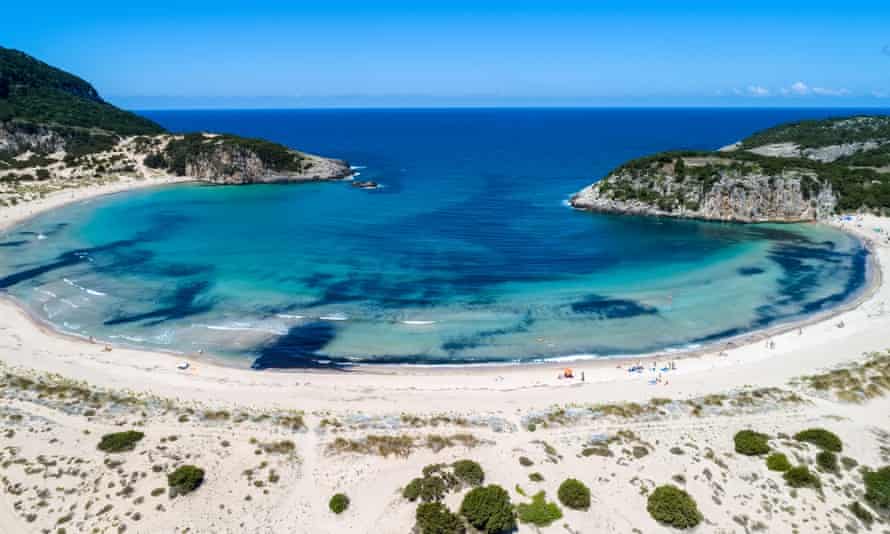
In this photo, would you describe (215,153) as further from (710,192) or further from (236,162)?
(710,192)

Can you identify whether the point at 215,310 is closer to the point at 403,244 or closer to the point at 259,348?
the point at 259,348

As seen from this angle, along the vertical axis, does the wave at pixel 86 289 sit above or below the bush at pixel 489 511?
above

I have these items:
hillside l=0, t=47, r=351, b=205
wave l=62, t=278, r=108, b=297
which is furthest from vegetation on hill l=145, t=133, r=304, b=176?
wave l=62, t=278, r=108, b=297

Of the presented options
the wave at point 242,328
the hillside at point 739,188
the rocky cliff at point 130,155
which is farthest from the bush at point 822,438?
the rocky cliff at point 130,155

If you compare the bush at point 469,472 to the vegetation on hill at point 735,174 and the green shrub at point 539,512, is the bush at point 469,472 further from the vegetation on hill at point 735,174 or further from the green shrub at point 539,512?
the vegetation on hill at point 735,174

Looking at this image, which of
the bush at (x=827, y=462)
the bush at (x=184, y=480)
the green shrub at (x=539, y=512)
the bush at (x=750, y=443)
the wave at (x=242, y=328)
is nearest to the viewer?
the green shrub at (x=539, y=512)

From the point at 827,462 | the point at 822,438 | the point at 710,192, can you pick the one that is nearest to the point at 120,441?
the point at 827,462

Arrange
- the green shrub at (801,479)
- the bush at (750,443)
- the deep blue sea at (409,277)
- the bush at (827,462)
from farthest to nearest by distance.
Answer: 1. the deep blue sea at (409,277)
2. the bush at (750,443)
3. the bush at (827,462)
4. the green shrub at (801,479)

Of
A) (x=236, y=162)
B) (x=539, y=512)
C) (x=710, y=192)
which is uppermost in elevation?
(x=236, y=162)
